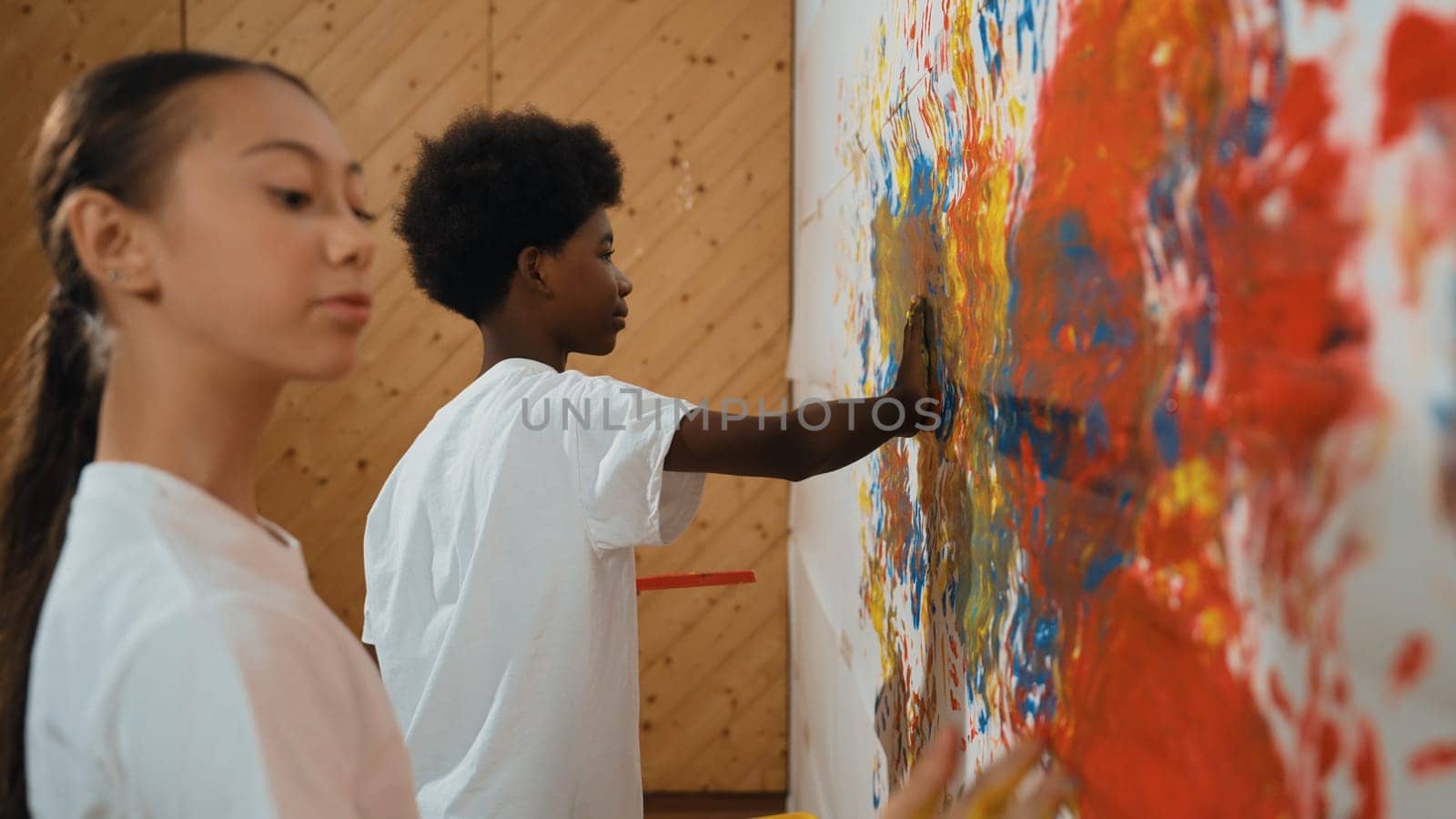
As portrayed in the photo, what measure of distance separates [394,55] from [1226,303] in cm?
331

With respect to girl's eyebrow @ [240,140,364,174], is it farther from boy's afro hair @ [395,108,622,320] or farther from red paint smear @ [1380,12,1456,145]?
boy's afro hair @ [395,108,622,320]

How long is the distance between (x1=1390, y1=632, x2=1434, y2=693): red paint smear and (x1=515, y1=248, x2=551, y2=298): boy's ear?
4.00 ft

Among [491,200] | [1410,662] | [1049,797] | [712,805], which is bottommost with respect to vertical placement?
[712,805]

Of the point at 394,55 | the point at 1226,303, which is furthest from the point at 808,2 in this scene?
the point at 1226,303

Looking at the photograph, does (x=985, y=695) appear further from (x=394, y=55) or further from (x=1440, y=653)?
(x=394, y=55)

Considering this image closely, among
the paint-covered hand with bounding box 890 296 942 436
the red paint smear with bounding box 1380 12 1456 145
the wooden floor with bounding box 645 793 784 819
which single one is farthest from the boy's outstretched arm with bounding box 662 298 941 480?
the wooden floor with bounding box 645 793 784 819

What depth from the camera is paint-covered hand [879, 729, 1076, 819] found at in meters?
0.68

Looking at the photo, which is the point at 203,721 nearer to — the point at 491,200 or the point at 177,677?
the point at 177,677

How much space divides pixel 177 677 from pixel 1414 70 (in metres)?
0.57

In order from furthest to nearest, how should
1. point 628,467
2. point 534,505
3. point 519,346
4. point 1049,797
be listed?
1. point 519,346
2. point 534,505
3. point 628,467
4. point 1049,797

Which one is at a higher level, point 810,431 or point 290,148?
point 290,148

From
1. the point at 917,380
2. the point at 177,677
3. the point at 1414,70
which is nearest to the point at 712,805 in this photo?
the point at 917,380

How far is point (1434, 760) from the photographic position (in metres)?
0.38

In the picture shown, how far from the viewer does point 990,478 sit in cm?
95
